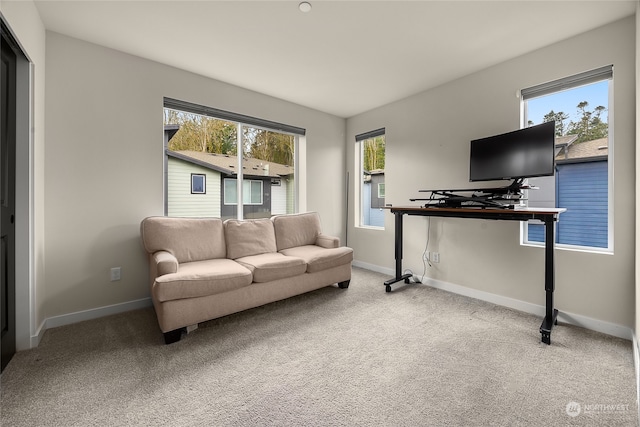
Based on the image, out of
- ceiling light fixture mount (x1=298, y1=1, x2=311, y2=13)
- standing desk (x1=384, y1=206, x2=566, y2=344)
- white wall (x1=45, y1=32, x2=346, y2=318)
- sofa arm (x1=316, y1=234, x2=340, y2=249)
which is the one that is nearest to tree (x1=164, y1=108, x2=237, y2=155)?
white wall (x1=45, y1=32, x2=346, y2=318)

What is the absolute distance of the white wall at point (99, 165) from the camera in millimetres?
2254

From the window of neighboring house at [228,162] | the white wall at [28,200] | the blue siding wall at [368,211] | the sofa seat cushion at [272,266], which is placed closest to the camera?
the white wall at [28,200]

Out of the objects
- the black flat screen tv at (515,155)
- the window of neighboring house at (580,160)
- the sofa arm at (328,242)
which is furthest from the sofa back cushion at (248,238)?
the window of neighboring house at (580,160)

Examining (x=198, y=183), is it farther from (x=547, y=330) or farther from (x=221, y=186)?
(x=547, y=330)

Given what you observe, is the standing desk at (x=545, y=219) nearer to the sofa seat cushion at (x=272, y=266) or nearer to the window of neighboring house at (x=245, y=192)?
the sofa seat cushion at (x=272, y=266)

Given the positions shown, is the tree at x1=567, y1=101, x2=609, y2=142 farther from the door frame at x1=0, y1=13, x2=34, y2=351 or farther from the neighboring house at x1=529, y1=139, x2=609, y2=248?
the door frame at x1=0, y1=13, x2=34, y2=351

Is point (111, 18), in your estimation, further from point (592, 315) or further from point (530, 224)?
point (592, 315)

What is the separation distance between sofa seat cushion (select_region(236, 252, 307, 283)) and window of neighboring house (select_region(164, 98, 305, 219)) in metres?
0.92

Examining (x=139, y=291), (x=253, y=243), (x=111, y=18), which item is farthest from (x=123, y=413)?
(x=111, y=18)

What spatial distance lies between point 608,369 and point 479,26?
2519 mm

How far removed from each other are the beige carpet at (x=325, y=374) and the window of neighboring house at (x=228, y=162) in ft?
4.49

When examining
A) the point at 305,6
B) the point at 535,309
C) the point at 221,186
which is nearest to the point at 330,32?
the point at 305,6

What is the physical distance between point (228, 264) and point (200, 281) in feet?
1.53

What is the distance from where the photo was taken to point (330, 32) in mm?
2248
